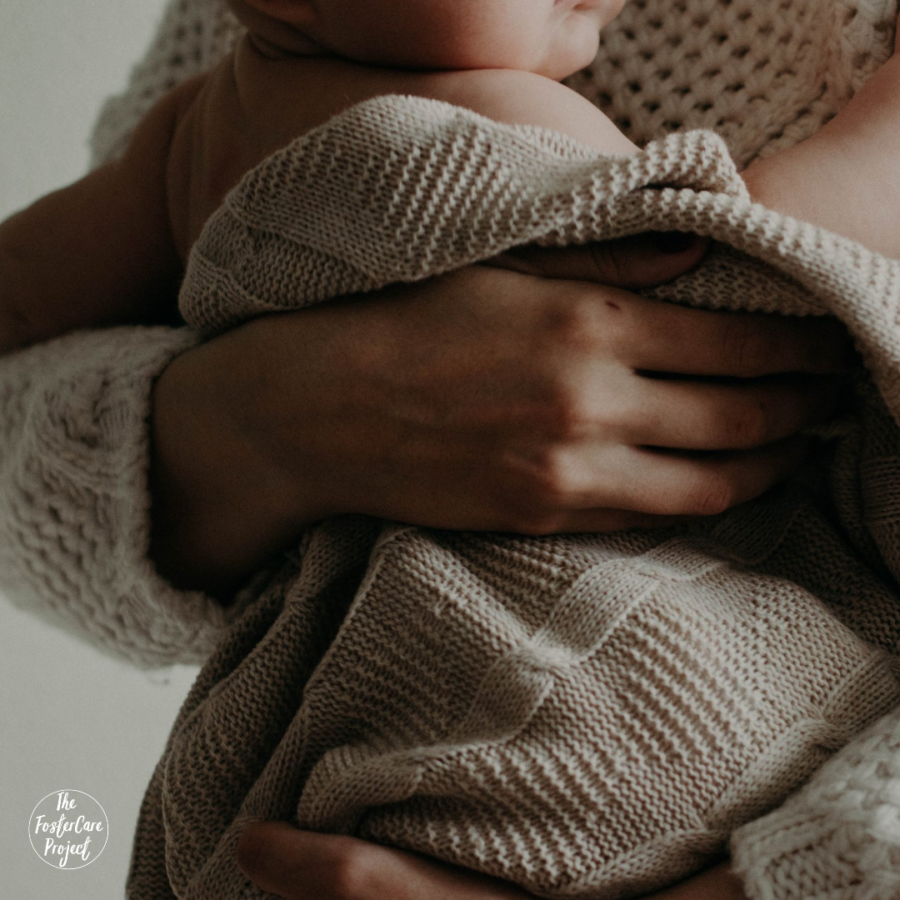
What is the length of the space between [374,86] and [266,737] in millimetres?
506

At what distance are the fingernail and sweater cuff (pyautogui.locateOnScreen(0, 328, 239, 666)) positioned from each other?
1.42ft

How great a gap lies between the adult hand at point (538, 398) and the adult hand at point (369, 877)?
21 centimetres

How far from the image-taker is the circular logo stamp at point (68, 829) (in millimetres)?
1309

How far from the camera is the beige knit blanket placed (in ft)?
1.58

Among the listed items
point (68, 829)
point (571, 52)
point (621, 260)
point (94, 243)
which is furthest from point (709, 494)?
point (68, 829)

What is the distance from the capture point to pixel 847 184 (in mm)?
584

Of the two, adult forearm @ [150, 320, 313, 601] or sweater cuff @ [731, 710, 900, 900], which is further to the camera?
adult forearm @ [150, 320, 313, 601]

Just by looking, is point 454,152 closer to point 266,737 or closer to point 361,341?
point 361,341

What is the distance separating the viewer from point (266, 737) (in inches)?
24.0

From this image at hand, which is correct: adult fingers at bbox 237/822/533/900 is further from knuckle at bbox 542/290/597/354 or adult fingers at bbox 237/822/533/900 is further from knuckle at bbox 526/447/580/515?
knuckle at bbox 542/290/597/354

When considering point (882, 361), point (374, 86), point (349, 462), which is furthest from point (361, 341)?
point (882, 361)

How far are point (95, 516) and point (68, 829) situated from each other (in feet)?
2.92

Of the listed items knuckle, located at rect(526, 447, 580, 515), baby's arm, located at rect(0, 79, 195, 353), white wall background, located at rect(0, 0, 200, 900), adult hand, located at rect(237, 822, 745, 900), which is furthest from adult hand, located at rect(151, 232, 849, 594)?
white wall background, located at rect(0, 0, 200, 900)

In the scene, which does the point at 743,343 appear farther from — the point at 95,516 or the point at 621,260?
the point at 95,516
